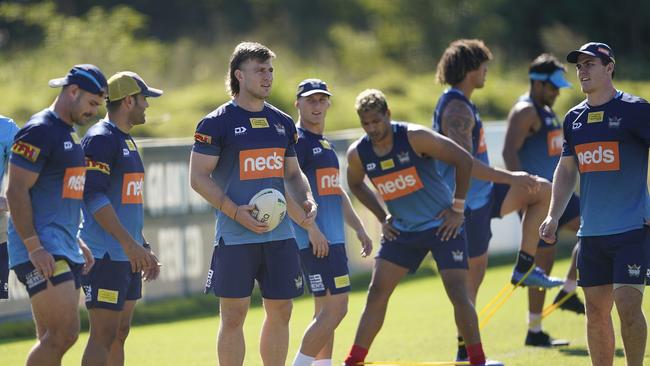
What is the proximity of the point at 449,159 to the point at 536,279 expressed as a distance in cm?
231

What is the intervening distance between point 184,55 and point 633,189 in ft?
65.6

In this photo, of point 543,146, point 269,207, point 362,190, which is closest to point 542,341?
point 543,146

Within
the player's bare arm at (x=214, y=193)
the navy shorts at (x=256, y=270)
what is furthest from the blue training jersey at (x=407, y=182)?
the player's bare arm at (x=214, y=193)

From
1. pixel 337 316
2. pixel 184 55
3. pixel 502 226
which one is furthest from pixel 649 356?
pixel 184 55

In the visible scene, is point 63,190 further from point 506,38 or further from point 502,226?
point 506,38

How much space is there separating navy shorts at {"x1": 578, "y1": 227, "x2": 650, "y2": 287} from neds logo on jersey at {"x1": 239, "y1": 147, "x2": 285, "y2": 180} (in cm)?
216

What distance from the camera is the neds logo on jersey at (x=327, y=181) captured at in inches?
343

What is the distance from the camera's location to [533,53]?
120 ft

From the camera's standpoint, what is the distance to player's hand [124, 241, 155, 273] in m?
7.23

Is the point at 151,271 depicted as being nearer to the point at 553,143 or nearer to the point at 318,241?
the point at 318,241

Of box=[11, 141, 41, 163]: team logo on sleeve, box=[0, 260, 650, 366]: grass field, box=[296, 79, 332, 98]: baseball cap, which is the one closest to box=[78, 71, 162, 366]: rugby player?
box=[11, 141, 41, 163]: team logo on sleeve

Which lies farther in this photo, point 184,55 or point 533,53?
point 533,53

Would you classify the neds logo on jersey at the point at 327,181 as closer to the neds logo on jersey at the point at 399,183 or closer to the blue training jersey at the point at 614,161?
the neds logo on jersey at the point at 399,183

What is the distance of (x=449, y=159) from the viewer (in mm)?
8555
